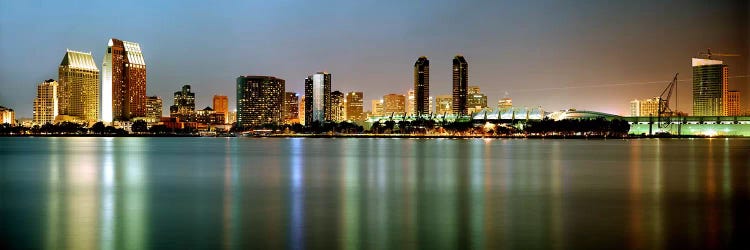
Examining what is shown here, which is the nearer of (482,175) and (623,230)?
(623,230)

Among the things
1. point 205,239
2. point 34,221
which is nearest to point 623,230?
point 205,239

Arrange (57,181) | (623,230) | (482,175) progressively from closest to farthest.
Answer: (623,230) < (57,181) < (482,175)

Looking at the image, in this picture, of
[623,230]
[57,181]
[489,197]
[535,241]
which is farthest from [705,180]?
[57,181]

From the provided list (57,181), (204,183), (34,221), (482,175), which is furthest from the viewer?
(482,175)

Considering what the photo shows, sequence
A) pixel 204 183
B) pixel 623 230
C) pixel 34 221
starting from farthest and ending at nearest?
1. pixel 204 183
2. pixel 34 221
3. pixel 623 230

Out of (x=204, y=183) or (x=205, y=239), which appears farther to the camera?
(x=204, y=183)

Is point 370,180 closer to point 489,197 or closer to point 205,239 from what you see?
point 489,197

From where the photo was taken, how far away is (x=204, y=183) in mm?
41188

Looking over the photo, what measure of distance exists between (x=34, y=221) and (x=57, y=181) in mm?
21288

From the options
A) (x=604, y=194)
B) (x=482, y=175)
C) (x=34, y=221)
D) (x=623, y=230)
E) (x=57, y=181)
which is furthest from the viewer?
(x=482, y=175)

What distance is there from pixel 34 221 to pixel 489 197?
20.0 meters

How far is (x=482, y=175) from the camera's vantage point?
4719cm

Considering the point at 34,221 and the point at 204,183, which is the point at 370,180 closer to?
the point at 204,183

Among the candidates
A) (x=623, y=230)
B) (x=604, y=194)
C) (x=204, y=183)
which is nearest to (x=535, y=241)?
(x=623, y=230)
